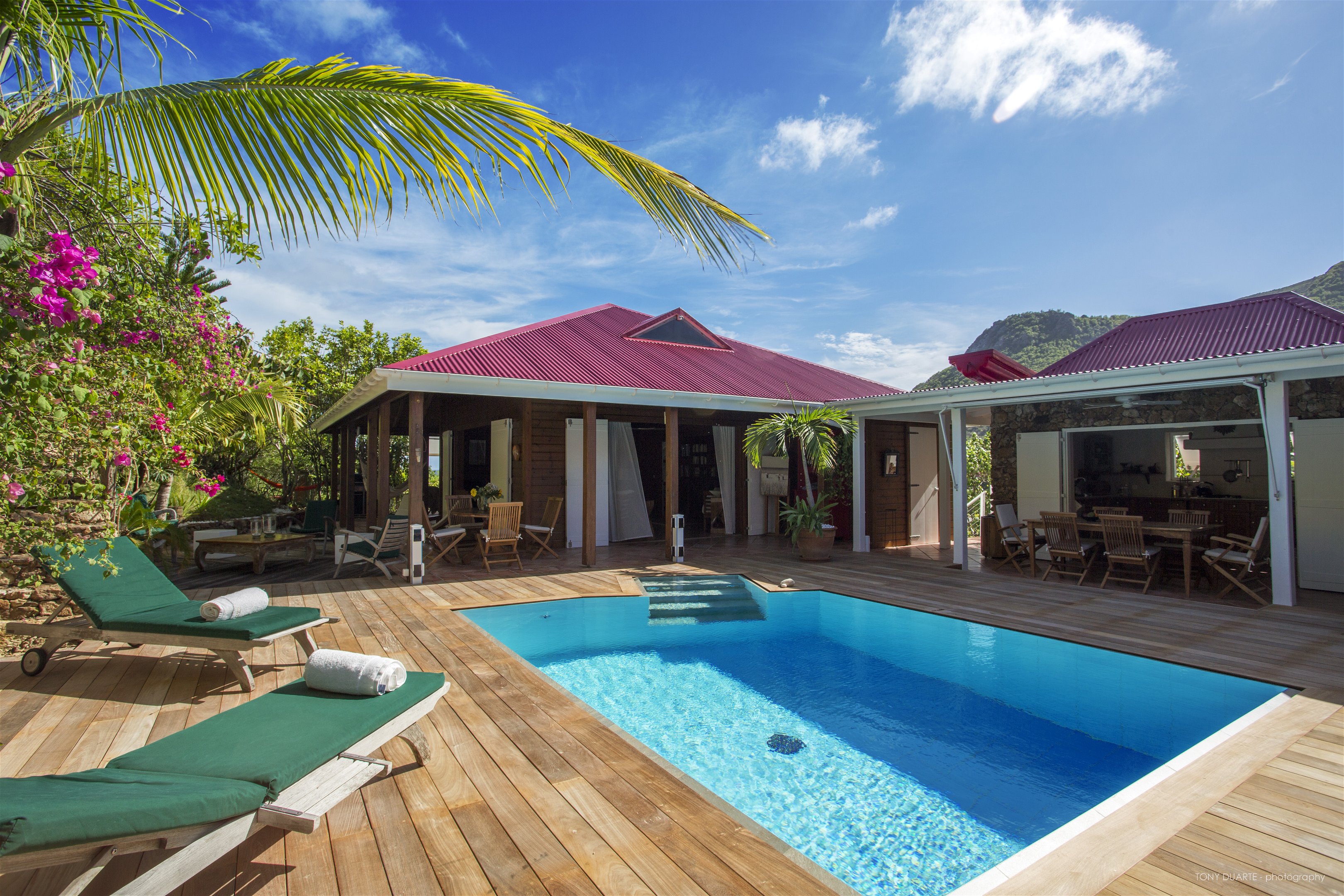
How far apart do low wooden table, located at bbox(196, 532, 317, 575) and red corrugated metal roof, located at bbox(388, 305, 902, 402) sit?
3.25 meters

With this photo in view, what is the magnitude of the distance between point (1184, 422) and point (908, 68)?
234 inches

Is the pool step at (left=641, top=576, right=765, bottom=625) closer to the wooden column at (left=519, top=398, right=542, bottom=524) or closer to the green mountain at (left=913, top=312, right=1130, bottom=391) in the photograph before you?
the wooden column at (left=519, top=398, right=542, bottom=524)

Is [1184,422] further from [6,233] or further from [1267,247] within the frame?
[6,233]

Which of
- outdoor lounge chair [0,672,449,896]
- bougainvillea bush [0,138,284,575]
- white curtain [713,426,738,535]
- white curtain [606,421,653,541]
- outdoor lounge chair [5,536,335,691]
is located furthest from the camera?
white curtain [713,426,738,535]

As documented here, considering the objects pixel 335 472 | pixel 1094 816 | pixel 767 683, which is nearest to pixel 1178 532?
pixel 767 683

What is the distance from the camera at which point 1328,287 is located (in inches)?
913

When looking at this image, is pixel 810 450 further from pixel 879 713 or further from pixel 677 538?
pixel 879 713

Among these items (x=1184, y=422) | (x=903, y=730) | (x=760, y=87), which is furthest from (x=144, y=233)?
(x=1184, y=422)

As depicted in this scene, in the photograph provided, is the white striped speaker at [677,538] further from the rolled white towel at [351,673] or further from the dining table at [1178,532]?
the rolled white towel at [351,673]

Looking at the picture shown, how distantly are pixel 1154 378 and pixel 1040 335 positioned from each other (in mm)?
34854

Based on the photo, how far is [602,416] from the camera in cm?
1095

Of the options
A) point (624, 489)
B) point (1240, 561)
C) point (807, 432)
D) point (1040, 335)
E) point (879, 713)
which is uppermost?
point (1040, 335)

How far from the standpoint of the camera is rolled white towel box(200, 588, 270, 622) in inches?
148

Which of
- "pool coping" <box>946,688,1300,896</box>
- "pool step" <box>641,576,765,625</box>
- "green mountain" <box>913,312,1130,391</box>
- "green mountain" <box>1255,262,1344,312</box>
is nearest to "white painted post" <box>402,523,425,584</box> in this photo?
"pool step" <box>641,576,765,625</box>
